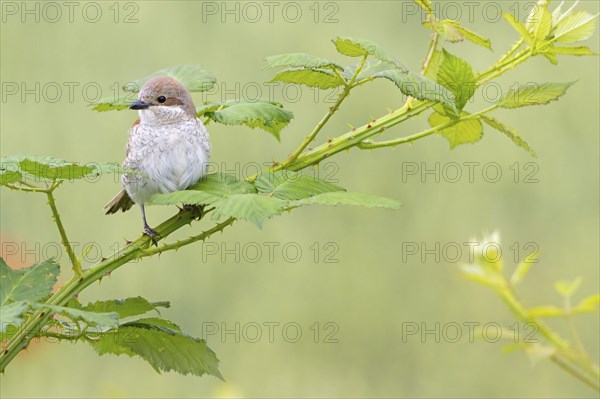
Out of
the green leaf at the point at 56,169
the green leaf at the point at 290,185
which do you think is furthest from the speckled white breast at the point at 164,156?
the green leaf at the point at 56,169

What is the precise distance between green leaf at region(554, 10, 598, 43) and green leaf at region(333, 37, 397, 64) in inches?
12.0

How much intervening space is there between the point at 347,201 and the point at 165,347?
370 mm

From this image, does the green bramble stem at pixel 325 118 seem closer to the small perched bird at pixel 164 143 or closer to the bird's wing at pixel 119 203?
the small perched bird at pixel 164 143

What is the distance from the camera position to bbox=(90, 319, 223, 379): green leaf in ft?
4.29

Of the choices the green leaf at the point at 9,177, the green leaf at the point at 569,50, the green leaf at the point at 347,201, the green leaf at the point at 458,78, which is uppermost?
the green leaf at the point at 569,50

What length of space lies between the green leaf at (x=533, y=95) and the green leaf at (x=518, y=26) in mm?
76

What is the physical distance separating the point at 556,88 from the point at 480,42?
0.15 meters

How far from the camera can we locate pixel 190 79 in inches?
65.1

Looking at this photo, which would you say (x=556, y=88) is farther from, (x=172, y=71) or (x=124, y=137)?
(x=124, y=137)

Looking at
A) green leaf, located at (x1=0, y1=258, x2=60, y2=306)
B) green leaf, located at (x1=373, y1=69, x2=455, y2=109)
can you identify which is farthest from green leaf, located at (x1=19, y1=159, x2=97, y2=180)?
green leaf, located at (x1=373, y1=69, x2=455, y2=109)

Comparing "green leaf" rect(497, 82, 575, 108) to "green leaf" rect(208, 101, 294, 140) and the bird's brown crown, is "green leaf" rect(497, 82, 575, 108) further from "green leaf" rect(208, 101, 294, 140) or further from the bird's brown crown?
the bird's brown crown

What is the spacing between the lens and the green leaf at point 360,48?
1.29 metres

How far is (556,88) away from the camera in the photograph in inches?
57.9

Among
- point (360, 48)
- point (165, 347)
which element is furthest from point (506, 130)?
point (165, 347)
